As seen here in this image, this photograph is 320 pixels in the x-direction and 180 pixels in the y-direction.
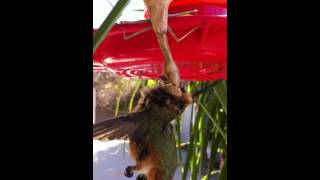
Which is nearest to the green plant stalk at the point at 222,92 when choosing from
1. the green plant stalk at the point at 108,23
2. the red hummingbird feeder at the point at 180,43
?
the red hummingbird feeder at the point at 180,43

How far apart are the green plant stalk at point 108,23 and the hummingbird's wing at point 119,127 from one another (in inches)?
3.3

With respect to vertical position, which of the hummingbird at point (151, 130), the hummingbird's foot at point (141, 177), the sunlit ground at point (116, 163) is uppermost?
the hummingbird at point (151, 130)

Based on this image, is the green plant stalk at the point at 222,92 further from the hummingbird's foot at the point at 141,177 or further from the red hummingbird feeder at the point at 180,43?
the hummingbird's foot at the point at 141,177

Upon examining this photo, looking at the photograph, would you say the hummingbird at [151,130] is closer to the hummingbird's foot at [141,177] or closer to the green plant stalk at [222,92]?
the hummingbird's foot at [141,177]

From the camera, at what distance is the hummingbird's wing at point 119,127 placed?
25 cm

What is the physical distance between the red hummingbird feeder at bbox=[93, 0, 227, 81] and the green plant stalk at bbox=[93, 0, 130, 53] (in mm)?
15

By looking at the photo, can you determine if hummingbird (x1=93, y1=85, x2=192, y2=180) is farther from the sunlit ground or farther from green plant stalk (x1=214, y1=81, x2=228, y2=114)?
green plant stalk (x1=214, y1=81, x2=228, y2=114)

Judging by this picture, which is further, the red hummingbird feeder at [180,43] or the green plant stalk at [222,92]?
the green plant stalk at [222,92]

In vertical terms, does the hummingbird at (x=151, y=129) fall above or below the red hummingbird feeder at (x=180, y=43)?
below

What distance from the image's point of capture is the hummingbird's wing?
0.25 metres

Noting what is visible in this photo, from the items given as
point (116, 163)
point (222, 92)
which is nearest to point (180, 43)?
point (222, 92)
